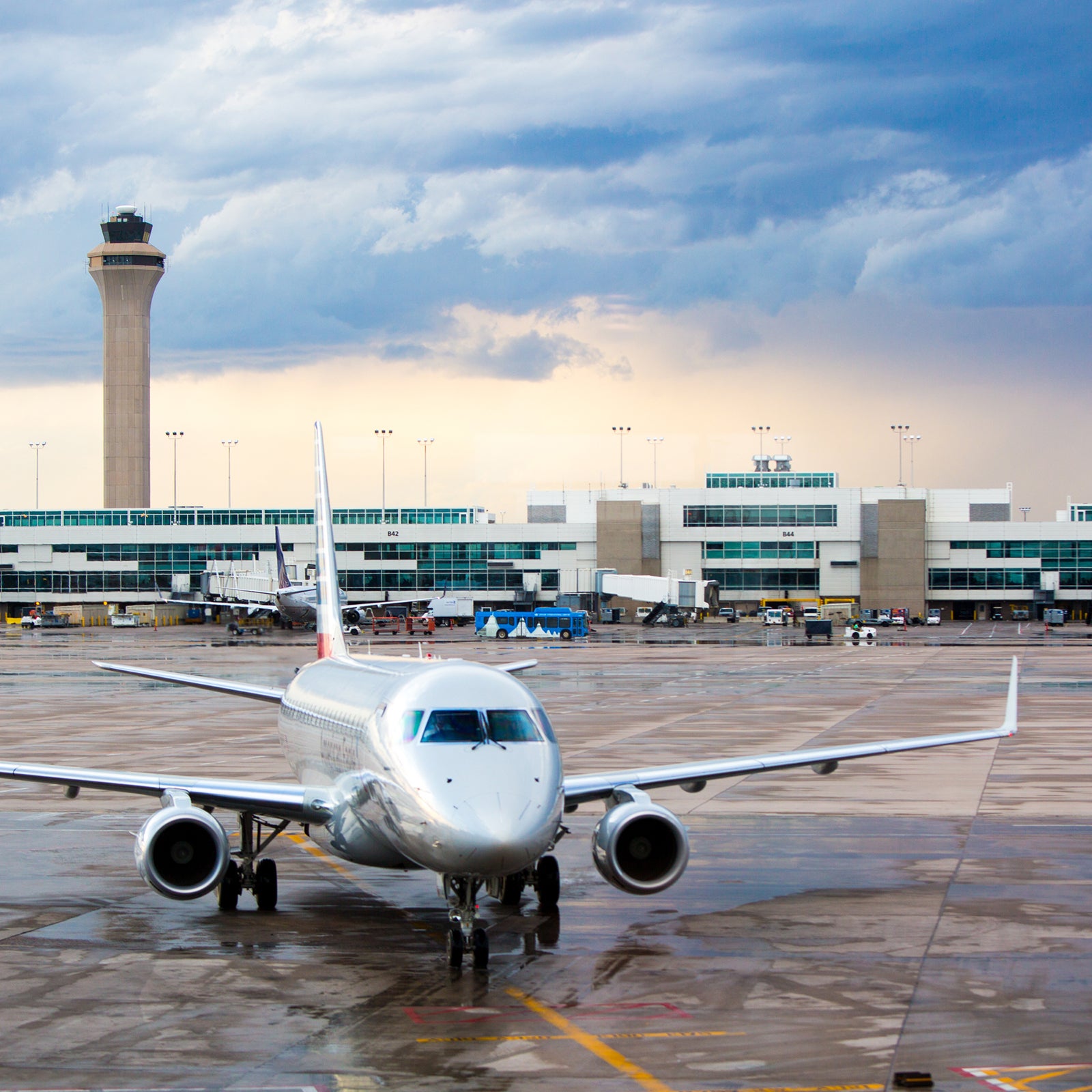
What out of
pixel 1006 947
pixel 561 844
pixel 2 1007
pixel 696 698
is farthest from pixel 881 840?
pixel 696 698

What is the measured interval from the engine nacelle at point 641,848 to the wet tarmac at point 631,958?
1.07m

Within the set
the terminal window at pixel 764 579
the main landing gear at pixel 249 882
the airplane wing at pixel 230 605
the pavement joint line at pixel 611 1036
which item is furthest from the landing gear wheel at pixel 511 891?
the terminal window at pixel 764 579

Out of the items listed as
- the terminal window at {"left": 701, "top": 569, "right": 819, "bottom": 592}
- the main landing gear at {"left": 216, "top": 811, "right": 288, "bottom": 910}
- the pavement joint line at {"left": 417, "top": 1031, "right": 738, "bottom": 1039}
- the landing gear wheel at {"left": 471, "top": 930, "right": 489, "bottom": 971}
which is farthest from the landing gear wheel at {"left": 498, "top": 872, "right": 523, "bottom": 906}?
the terminal window at {"left": 701, "top": 569, "right": 819, "bottom": 592}

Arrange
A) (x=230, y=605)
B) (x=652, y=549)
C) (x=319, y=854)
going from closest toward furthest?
(x=319, y=854) → (x=230, y=605) → (x=652, y=549)

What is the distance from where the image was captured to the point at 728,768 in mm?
22281

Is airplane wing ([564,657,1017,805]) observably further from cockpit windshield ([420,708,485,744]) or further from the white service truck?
the white service truck

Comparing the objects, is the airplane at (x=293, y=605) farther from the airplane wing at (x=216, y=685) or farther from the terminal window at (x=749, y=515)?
the airplane wing at (x=216, y=685)

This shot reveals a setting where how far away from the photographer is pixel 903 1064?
47.5ft

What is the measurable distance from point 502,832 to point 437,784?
1.16 metres

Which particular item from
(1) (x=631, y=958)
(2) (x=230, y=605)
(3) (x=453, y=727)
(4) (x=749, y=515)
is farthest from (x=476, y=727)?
(4) (x=749, y=515)

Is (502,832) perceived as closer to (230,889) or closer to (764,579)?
(230,889)

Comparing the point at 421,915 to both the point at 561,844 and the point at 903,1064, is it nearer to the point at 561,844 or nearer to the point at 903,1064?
the point at 561,844

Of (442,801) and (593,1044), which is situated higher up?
(442,801)

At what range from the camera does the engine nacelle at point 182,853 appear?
60.9 ft
